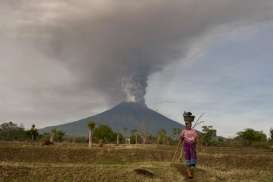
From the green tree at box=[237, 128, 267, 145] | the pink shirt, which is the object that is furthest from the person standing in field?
the green tree at box=[237, 128, 267, 145]

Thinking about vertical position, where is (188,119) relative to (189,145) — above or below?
above

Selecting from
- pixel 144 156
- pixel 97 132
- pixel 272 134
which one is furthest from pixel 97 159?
pixel 97 132

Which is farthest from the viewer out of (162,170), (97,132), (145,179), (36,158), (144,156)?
(97,132)

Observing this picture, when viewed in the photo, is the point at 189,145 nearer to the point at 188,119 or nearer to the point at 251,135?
the point at 188,119

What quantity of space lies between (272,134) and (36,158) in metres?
49.3

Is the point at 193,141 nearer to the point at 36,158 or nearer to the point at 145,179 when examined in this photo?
the point at 145,179

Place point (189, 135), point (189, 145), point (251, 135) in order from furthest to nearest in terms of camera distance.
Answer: point (251, 135) < point (189, 135) < point (189, 145)

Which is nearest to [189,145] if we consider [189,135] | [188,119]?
[189,135]

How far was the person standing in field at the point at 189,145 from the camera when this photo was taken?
1938 cm

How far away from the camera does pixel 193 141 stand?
64.2ft

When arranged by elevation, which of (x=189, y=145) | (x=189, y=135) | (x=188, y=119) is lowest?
(x=189, y=145)

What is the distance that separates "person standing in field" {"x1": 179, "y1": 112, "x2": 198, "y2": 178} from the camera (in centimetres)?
1938

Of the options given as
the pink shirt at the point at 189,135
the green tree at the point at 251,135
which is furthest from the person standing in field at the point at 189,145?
the green tree at the point at 251,135

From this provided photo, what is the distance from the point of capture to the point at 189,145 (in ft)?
64.0
